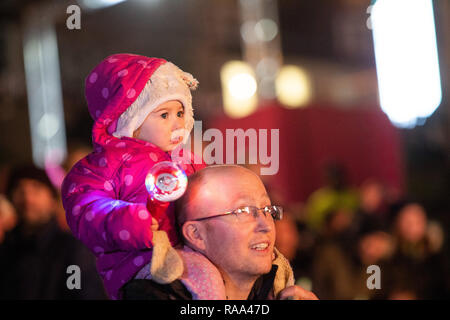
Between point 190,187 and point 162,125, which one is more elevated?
point 162,125

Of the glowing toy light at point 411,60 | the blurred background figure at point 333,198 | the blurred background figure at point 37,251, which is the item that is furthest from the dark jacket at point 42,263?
the blurred background figure at point 333,198

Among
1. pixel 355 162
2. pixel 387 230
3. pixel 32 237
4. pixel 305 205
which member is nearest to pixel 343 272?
pixel 387 230

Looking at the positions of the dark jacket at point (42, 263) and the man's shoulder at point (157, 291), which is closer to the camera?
the man's shoulder at point (157, 291)

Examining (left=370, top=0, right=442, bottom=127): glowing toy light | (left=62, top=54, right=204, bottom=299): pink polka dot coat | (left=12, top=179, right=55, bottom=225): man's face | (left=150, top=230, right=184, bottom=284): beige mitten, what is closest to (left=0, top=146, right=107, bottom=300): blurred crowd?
(left=12, top=179, right=55, bottom=225): man's face

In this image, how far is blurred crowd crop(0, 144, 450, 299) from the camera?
2801 mm

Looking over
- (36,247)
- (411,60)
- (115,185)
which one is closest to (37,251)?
(36,247)

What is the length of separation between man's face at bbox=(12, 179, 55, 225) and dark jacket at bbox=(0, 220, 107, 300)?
0.40ft

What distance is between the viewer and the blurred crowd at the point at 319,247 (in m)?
2.80

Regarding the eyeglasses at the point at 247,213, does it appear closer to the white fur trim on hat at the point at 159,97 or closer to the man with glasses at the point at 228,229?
the man with glasses at the point at 228,229

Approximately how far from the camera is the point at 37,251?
290 cm

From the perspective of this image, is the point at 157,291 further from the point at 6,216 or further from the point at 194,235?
the point at 6,216

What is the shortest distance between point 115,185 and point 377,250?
8.98 feet

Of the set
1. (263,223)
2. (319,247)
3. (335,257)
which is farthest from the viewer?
(319,247)

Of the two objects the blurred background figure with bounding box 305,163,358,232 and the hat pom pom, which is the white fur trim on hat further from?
the blurred background figure with bounding box 305,163,358,232
